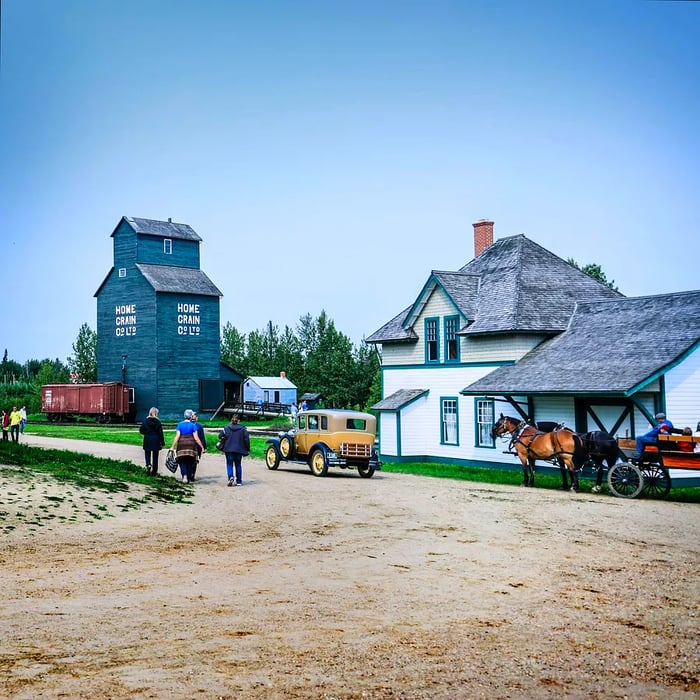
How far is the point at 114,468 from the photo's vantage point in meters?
25.8

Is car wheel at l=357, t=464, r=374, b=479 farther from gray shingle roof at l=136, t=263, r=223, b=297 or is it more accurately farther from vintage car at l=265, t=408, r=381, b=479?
gray shingle roof at l=136, t=263, r=223, b=297

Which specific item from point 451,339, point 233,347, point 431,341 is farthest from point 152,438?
point 233,347

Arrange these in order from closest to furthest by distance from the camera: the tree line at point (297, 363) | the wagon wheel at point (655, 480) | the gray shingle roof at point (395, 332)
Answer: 1. the wagon wheel at point (655, 480)
2. the gray shingle roof at point (395, 332)
3. the tree line at point (297, 363)

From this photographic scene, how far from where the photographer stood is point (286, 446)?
30.2 meters

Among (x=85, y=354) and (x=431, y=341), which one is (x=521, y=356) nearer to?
(x=431, y=341)

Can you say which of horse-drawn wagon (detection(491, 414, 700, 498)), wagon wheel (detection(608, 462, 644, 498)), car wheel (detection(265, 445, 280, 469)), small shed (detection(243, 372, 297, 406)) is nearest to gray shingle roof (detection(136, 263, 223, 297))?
small shed (detection(243, 372, 297, 406))

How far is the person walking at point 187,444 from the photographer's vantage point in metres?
24.0

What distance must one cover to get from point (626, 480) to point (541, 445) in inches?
121

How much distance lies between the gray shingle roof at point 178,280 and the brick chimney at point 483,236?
109 ft

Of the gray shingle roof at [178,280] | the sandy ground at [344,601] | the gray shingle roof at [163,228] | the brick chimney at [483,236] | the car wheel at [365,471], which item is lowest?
the sandy ground at [344,601]

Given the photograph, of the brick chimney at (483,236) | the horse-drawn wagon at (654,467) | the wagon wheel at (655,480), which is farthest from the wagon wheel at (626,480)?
the brick chimney at (483,236)

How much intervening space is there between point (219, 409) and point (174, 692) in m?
65.1

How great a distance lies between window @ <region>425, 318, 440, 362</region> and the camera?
36.5m

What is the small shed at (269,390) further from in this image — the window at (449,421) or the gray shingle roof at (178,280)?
the window at (449,421)
